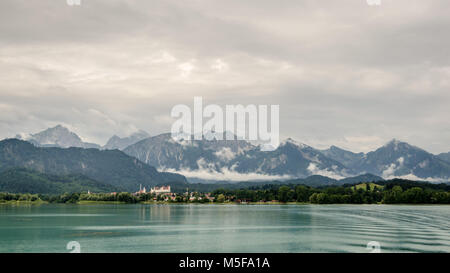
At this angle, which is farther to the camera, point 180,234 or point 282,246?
point 180,234

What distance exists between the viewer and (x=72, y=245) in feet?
202
